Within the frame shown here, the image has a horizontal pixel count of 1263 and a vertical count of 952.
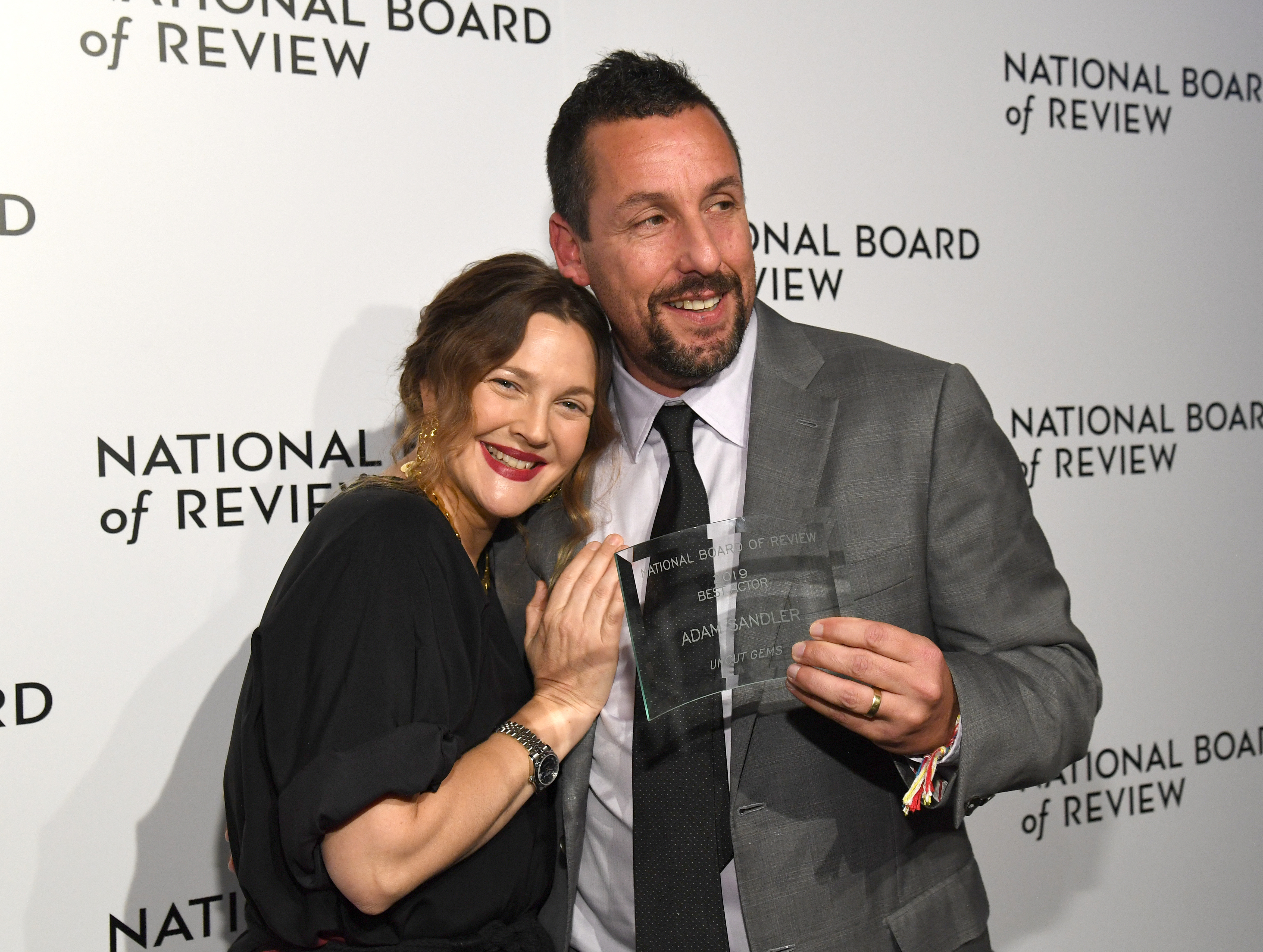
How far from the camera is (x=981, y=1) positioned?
265 centimetres

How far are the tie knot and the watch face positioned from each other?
1.67 feet

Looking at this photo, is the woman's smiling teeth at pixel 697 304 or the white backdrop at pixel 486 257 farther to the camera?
the white backdrop at pixel 486 257

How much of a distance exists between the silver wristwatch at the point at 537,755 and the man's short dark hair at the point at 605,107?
85 centimetres

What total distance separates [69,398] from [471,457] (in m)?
0.90

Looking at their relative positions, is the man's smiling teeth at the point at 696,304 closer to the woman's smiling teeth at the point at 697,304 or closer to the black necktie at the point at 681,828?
the woman's smiling teeth at the point at 697,304

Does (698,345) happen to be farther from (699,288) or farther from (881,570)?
(881,570)

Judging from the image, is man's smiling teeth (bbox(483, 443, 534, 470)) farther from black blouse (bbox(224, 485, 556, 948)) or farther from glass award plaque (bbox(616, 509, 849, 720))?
glass award plaque (bbox(616, 509, 849, 720))

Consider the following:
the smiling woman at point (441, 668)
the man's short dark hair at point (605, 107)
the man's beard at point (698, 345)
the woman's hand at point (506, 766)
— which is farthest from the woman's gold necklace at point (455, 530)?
the man's short dark hair at point (605, 107)

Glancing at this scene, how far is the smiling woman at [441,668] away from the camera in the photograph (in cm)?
128

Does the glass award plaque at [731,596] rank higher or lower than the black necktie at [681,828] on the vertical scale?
higher

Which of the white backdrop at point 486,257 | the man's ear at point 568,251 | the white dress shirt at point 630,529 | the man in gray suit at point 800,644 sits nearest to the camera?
the man in gray suit at point 800,644

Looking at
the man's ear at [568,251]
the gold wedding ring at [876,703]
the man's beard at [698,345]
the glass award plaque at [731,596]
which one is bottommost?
the gold wedding ring at [876,703]

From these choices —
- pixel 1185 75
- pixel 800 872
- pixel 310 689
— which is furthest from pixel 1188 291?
pixel 310 689

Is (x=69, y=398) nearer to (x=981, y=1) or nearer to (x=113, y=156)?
(x=113, y=156)
